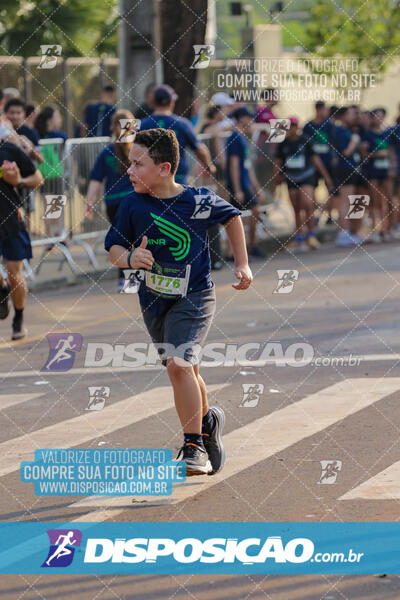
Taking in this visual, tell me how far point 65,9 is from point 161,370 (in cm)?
2000

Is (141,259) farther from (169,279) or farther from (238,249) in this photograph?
(238,249)

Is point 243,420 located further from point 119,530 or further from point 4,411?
point 119,530

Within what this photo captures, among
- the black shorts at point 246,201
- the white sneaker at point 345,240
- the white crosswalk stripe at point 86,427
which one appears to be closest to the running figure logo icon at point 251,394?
the white crosswalk stripe at point 86,427

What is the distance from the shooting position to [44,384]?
9477 millimetres

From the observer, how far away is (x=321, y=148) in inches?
762

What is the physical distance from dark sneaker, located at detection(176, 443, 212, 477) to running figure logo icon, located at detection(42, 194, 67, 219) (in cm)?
768

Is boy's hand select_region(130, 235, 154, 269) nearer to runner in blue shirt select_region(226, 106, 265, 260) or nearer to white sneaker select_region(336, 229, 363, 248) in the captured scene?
runner in blue shirt select_region(226, 106, 265, 260)

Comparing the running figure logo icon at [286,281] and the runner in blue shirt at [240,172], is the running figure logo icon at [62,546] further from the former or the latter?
the runner in blue shirt at [240,172]

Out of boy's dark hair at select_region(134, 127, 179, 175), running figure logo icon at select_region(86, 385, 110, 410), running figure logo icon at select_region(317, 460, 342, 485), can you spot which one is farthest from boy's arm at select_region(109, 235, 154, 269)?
running figure logo icon at select_region(86, 385, 110, 410)

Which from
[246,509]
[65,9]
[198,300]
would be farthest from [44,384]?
[65,9]

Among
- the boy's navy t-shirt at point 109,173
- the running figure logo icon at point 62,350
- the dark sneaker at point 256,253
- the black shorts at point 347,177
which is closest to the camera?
the running figure logo icon at point 62,350

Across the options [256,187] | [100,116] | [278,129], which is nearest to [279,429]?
[278,129]

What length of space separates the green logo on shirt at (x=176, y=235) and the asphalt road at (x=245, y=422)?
3.80 ft

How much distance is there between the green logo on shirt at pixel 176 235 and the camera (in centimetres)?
676
